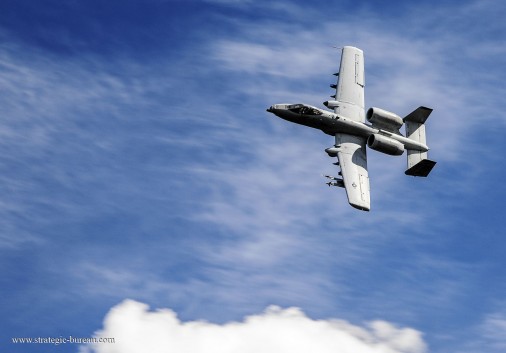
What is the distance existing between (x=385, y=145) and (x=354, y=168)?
4960 millimetres

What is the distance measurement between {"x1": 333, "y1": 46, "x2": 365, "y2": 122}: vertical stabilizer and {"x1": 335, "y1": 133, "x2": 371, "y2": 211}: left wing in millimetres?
3268

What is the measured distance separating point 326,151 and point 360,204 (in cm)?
838

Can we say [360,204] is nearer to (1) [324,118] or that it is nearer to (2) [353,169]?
(2) [353,169]

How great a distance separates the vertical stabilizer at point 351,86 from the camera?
94500 mm

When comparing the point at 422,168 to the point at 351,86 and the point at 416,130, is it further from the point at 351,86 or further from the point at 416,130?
the point at 351,86

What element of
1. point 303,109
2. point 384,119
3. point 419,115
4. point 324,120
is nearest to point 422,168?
point 384,119

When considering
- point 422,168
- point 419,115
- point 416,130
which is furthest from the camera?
point 416,130

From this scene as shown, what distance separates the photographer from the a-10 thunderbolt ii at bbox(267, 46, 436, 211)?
88688 mm

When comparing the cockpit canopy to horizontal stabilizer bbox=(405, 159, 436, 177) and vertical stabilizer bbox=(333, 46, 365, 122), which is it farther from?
horizontal stabilizer bbox=(405, 159, 436, 177)

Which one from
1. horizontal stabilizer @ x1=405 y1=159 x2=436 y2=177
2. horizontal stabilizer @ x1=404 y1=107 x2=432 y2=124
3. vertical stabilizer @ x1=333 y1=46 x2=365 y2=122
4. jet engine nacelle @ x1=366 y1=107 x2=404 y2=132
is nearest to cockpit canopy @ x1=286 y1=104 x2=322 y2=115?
vertical stabilizer @ x1=333 y1=46 x2=365 y2=122

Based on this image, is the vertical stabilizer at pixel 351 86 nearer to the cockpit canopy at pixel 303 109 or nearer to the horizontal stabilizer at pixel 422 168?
the cockpit canopy at pixel 303 109

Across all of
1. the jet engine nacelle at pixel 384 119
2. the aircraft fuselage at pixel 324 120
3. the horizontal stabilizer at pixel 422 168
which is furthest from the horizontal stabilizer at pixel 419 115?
the horizontal stabilizer at pixel 422 168

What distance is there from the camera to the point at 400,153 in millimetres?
92000

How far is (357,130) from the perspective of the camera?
9200cm
